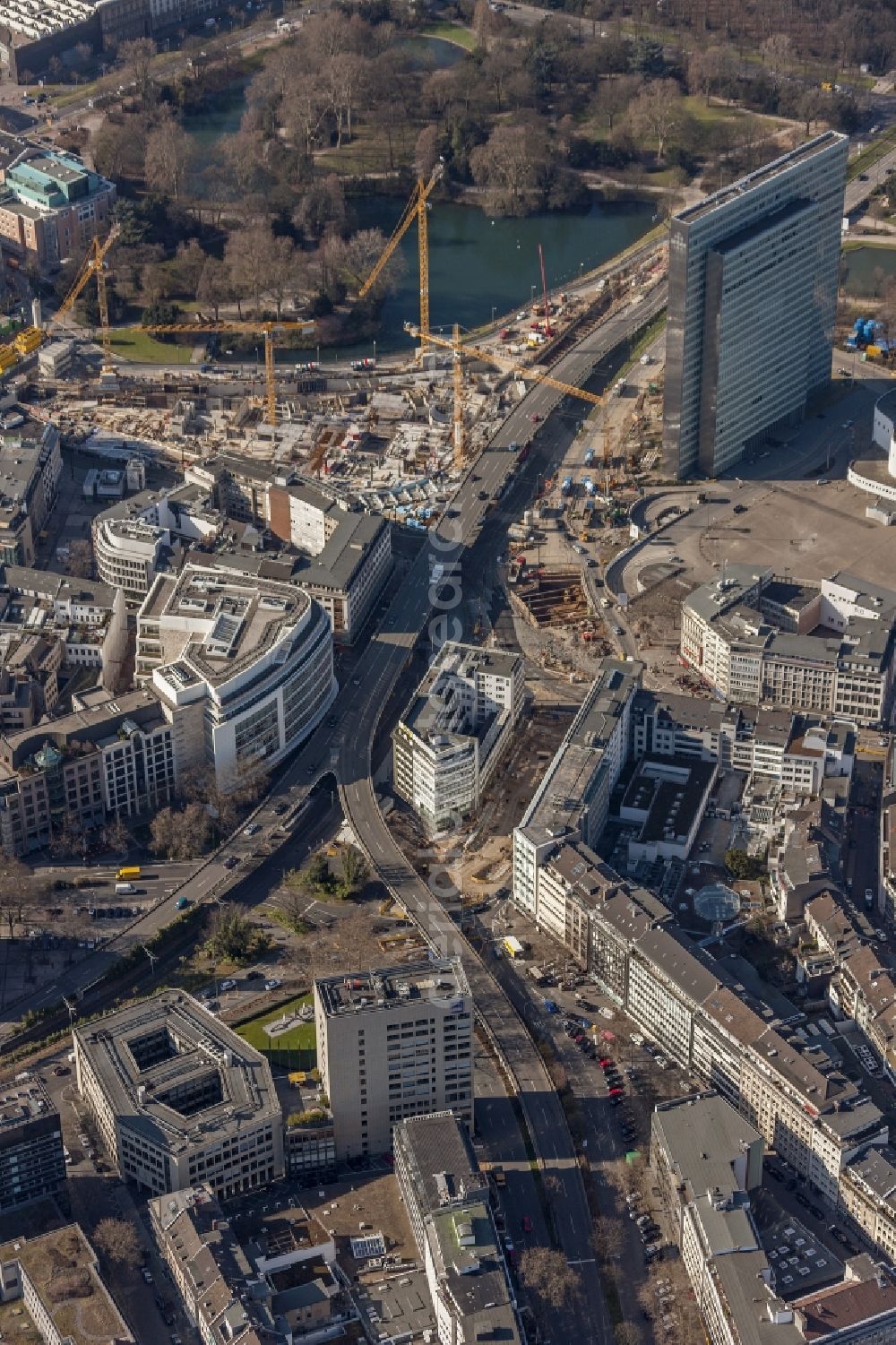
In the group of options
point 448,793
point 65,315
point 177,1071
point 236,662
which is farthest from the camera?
point 65,315

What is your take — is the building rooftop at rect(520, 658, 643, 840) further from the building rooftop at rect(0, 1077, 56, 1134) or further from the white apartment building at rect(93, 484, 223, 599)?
the building rooftop at rect(0, 1077, 56, 1134)

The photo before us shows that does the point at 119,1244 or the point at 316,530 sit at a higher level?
the point at 316,530

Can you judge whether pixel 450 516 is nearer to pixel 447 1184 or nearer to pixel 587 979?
pixel 587 979

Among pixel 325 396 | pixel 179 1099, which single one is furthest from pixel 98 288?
pixel 179 1099

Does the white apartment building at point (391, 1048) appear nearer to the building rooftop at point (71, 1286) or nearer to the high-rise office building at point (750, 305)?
the building rooftop at point (71, 1286)

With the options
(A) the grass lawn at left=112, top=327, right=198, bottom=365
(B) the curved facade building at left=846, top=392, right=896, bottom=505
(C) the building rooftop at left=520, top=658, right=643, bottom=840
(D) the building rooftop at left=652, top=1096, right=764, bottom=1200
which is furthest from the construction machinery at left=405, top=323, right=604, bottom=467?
(D) the building rooftop at left=652, top=1096, right=764, bottom=1200

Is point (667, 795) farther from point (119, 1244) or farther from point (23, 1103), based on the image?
point (119, 1244)
